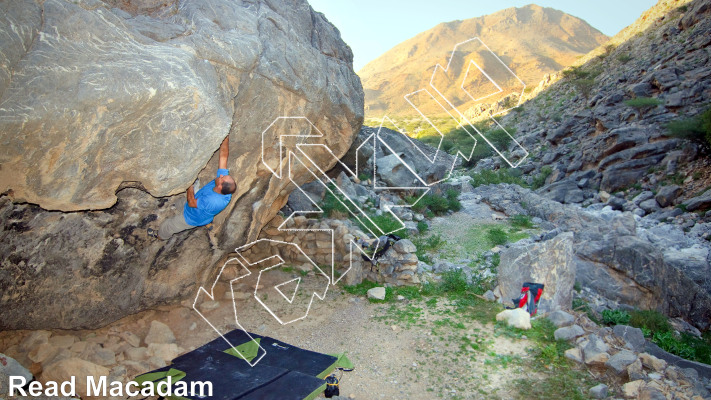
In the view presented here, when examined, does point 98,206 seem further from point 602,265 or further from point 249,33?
point 602,265

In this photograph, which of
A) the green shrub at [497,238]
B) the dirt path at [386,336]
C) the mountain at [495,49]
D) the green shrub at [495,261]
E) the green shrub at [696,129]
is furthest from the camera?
the mountain at [495,49]

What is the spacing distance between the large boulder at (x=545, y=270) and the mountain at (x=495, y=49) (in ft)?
153

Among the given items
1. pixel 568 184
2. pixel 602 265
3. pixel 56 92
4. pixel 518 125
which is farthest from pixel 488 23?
pixel 56 92

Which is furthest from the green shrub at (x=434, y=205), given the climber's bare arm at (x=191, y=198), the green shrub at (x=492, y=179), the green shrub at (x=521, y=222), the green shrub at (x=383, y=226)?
the climber's bare arm at (x=191, y=198)

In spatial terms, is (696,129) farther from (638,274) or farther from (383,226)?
(383,226)

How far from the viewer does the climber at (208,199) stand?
157 inches

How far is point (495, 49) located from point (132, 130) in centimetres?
7350

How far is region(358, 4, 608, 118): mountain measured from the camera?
57.3 meters

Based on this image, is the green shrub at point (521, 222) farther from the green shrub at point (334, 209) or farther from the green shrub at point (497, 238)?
the green shrub at point (334, 209)

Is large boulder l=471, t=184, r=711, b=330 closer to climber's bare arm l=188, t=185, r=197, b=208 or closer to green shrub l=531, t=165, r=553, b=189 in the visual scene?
climber's bare arm l=188, t=185, r=197, b=208

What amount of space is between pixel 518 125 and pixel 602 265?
77.8ft

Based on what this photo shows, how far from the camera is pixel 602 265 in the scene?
746 centimetres

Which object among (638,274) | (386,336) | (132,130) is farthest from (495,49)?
(132,130)

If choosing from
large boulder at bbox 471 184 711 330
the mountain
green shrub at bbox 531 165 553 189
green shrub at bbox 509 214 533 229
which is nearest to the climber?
large boulder at bbox 471 184 711 330
